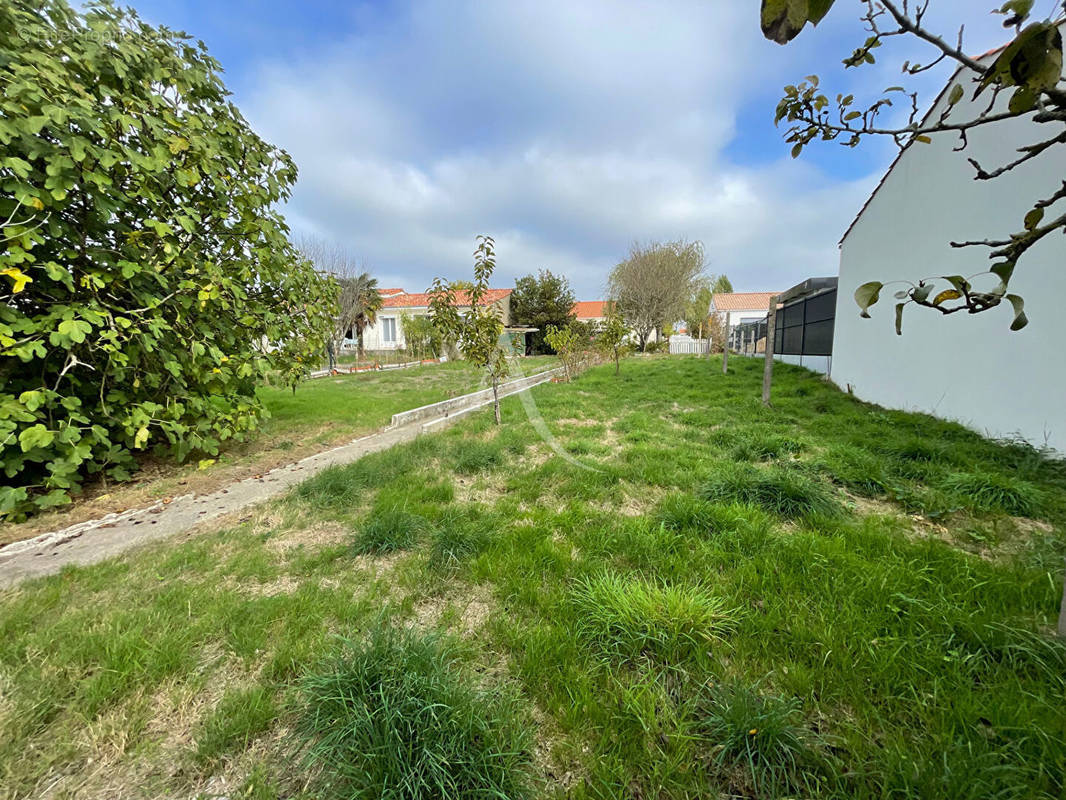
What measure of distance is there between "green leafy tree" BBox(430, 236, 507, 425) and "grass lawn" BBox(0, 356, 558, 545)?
87.4 inches

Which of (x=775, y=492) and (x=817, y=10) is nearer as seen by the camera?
(x=817, y=10)

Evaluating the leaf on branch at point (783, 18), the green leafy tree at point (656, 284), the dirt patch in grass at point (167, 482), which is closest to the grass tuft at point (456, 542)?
the leaf on branch at point (783, 18)

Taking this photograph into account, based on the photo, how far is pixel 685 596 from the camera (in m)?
1.95

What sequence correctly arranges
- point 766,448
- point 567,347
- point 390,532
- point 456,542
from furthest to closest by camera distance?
point 567,347 → point 766,448 → point 390,532 → point 456,542

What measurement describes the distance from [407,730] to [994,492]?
4.35 metres

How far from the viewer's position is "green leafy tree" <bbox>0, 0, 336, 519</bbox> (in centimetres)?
287

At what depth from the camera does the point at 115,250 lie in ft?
11.4

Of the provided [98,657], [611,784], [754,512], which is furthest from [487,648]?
[754,512]

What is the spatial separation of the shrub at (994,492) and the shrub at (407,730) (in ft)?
12.3

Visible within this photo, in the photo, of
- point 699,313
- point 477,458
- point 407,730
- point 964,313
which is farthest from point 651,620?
point 699,313

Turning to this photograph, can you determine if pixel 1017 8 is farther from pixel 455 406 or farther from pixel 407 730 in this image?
pixel 455 406

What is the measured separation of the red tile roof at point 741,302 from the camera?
34188 mm

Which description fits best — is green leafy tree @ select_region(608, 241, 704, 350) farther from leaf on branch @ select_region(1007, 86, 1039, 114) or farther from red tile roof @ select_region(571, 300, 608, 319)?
leaf on branch @ select_region(1007, 86, 1039, 114)

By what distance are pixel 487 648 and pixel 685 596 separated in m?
1.01
